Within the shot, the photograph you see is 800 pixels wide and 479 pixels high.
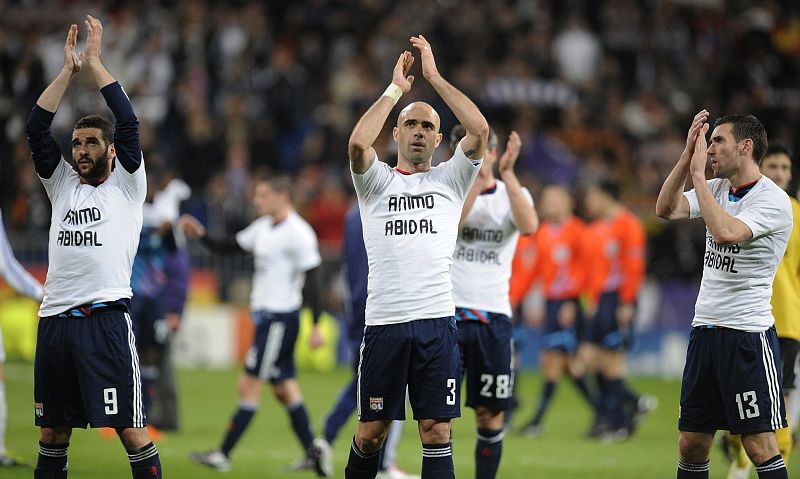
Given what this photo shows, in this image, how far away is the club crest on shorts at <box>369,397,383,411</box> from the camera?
7500 millimetres

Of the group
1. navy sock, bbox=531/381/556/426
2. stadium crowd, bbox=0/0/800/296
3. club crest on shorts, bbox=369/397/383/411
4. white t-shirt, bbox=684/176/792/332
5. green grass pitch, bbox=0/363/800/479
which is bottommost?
green grass pitch, bbox=0/363/800/479

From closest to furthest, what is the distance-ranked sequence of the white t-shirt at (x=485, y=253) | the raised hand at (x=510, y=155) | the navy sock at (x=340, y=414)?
the raised hand at (x=510, y=155) < the white t-shirt at (x=485, y=253) < the navy sock at (x=340, y=414)

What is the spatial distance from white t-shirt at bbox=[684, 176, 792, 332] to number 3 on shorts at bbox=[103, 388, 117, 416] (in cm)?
386

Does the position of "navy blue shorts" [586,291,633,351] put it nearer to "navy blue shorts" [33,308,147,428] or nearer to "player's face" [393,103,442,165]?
"player's face" [393,103,442,165]

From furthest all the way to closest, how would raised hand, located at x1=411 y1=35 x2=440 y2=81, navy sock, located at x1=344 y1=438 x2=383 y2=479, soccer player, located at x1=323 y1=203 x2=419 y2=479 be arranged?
soccer player, located at x1=323 y1=203 x2=419 y2=479
navy sock, located at x1=344 y1=438 x2=383 y2=479
raised hand, located at x1=411 y1=35 x2=440 y2=81

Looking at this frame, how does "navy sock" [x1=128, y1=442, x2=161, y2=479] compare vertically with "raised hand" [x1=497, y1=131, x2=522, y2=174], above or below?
below

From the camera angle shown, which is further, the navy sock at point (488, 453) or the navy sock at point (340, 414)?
the navy sock at point (340, 414)

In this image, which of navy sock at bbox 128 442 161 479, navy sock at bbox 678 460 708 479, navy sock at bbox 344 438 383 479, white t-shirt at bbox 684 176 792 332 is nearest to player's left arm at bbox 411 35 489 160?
white t-shirt at bbox 684 176 792 332

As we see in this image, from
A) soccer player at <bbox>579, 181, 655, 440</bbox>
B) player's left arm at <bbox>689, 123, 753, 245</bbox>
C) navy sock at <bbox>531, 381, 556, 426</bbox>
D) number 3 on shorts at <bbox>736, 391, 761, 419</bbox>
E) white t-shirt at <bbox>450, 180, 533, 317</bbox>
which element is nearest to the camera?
player's left arm at <bbox>689, 123, 753, 245</bbox>

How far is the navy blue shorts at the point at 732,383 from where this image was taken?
7473 mm

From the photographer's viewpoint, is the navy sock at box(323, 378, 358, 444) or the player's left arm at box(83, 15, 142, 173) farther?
the navy sock at box(323, 378, 358, 444)

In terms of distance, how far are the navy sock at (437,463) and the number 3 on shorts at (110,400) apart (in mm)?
2012

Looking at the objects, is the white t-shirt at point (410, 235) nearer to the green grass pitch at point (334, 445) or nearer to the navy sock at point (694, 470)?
the navy sock at point (694, 470)

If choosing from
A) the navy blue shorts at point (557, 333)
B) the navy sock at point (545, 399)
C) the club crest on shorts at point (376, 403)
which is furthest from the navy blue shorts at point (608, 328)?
the club crest on shorts at point (376, 403)
